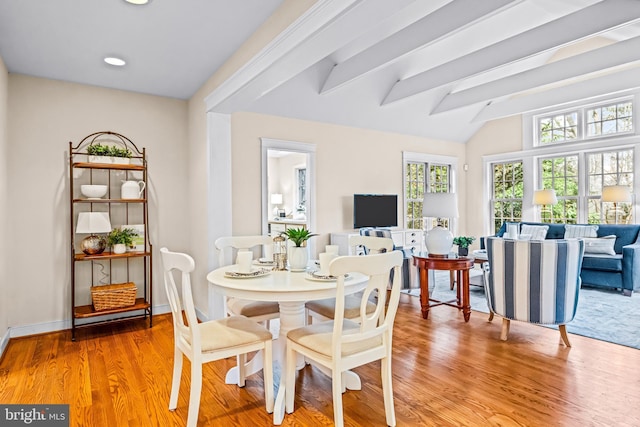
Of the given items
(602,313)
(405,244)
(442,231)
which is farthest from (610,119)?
(442,231)

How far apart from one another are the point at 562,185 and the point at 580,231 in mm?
1176

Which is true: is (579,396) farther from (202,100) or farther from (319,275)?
(202,100)

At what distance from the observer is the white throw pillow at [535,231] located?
604cm

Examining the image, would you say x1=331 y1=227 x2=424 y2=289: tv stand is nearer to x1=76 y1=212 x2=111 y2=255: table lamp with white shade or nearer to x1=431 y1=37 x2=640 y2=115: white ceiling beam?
x1=431 y1=37 x2=640 y2=115: white ceiling beam

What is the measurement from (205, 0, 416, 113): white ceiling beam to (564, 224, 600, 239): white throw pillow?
17.4 feet

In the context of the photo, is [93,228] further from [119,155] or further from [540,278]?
[540,278]

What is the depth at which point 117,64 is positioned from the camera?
334cm

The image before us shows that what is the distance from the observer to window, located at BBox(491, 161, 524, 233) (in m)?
7.15

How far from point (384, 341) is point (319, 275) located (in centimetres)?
53

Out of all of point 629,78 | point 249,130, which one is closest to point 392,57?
point 249,130

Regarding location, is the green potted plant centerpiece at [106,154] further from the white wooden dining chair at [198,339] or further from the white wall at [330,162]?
the white wooden dining chair at [198,339]

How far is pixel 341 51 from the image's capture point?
4.36 meters

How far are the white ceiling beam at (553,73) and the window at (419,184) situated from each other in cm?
119

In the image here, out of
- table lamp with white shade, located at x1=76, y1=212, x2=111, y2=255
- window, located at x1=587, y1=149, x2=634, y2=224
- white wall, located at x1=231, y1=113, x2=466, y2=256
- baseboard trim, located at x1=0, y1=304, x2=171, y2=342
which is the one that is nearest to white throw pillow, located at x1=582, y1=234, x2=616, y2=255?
window, located at x1=587, y1=149, x2=634, y2=224
